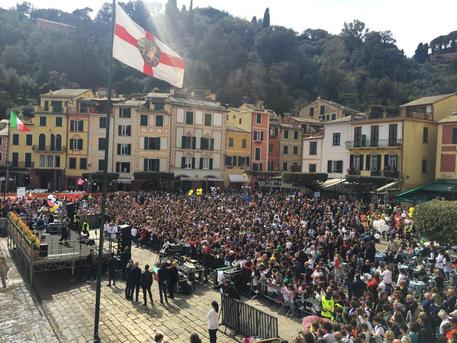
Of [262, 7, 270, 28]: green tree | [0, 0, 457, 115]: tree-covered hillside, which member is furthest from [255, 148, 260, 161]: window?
[262, 7, 270, 28]: green tree

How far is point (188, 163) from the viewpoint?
54906mm

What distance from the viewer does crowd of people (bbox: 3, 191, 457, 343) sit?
1005 centimetres

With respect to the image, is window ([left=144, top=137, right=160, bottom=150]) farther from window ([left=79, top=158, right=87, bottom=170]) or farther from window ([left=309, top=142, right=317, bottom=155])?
window ([left=309, top=142, right=317, bottom=155])

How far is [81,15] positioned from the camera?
114 meters

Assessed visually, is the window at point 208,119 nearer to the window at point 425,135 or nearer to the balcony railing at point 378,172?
the balcony railing at point 378,172

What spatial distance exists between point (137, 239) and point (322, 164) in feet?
99.4

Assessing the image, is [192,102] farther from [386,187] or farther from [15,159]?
[386,187]

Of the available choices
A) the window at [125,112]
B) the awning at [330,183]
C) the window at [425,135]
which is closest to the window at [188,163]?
the window at [125,112]

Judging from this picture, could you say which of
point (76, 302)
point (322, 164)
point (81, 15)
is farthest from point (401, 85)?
point (76, 302)

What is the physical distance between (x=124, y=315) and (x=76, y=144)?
43344 millimetres

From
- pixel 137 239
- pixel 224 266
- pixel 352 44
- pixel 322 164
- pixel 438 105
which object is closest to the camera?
pixel 224 266

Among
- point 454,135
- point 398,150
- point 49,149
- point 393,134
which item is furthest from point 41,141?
point 454,135

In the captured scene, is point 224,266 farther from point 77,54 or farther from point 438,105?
point 77,54

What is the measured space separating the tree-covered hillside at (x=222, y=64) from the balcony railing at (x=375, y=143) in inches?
1335
